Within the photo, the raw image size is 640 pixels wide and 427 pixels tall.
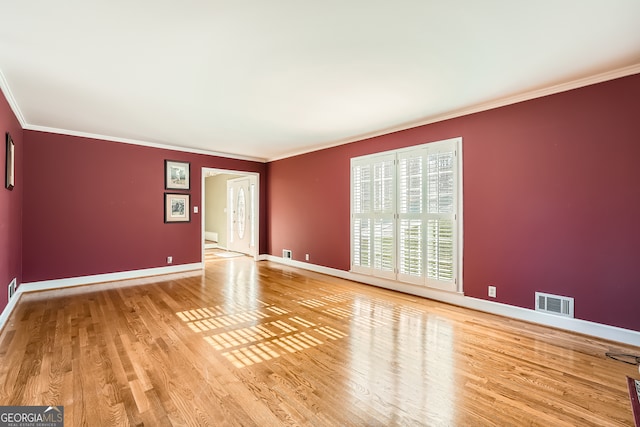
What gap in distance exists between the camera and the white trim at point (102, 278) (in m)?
4.49

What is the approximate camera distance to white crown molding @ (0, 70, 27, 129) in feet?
9.56

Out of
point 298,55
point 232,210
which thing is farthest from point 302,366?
point 232,210

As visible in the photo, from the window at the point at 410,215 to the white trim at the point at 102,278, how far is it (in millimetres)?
3441

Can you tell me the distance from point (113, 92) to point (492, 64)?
3.79 metres

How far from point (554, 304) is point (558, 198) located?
1.10 m

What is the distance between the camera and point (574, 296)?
2979mm

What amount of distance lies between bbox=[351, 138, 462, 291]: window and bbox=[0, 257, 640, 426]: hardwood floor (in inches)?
23.6

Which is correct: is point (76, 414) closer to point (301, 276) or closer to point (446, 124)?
point (301, 276)

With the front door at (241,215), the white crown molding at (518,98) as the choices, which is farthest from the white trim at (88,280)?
the white crown molding at (518,98)

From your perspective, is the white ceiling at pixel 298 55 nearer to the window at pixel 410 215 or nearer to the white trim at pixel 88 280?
the window at pixel 410 215

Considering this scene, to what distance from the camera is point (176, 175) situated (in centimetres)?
590

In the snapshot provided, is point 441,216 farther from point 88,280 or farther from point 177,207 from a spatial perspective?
point 88,280

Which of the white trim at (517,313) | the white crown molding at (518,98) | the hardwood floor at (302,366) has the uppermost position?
the white crown molding at (518,98)

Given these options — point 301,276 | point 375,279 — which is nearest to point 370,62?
point 375,279
